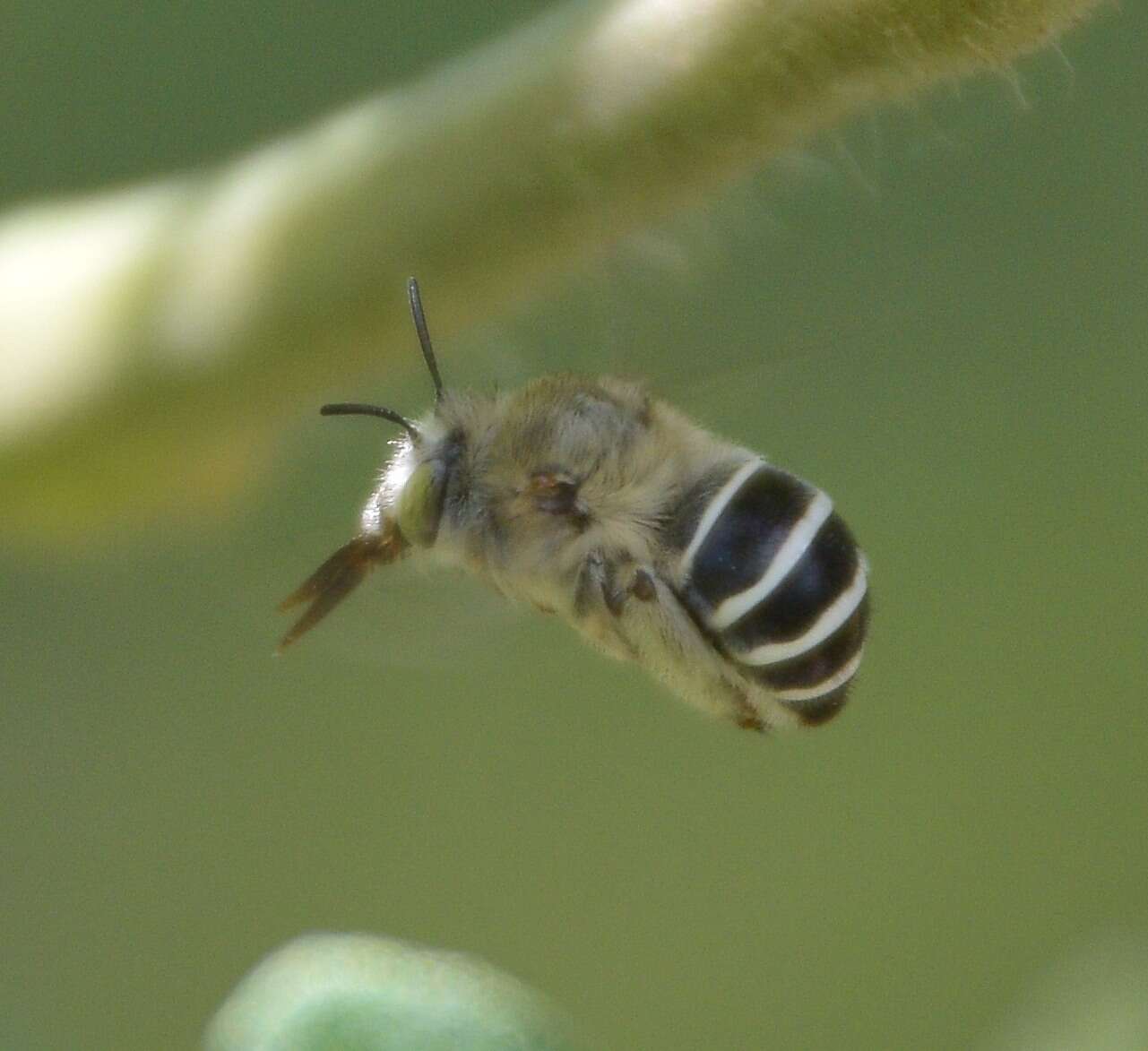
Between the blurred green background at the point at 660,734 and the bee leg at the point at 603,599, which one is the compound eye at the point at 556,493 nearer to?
the bee leg at the point at 603,599

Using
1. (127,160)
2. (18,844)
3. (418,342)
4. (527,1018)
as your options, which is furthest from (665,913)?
(527,1018)

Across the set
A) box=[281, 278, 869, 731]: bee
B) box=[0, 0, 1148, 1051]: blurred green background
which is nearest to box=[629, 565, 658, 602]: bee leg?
box=[281, 278, 869, 731]: bee

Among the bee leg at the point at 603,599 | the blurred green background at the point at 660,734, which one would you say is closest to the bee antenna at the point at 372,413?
the bee leg at the point at 603,599

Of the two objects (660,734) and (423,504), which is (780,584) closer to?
(423,504)

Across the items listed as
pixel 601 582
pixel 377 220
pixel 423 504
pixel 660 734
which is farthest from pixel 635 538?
pixel 660 734

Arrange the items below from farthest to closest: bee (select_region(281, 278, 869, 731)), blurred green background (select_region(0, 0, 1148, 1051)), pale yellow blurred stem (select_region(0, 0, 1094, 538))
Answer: blurred green background (select_region(0, 0, 1148, 1051)) < bee (select_region(281, 278, 869, 731)) < pale yellow blurred stem (select_region(0, 0, 1094, 538))

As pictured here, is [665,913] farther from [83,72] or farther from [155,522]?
[155,522]

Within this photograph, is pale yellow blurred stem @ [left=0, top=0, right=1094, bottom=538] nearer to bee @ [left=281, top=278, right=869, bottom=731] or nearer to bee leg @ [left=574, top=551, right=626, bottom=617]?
bee @ [left=281, top=278, right=869, bottom=731]
